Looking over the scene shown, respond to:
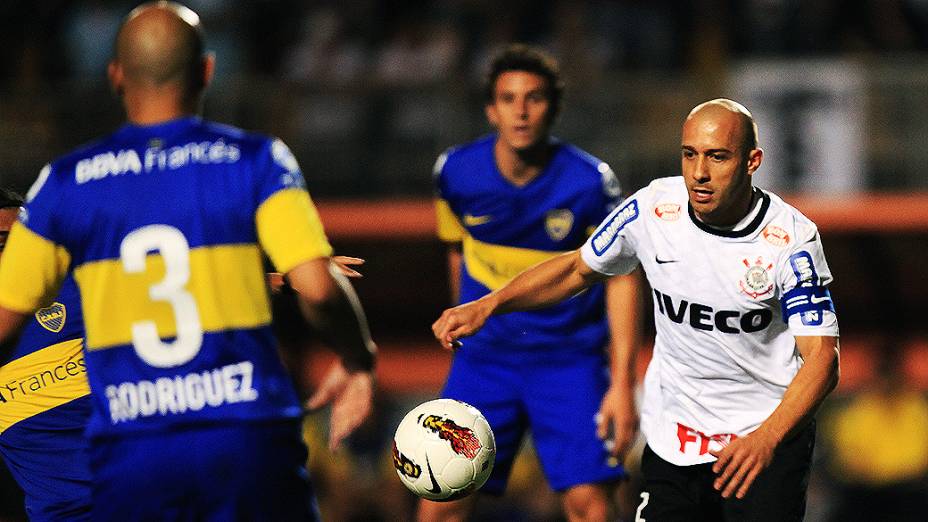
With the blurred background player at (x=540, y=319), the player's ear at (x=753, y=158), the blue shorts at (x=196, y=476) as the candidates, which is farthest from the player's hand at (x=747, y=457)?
the blurred background player at (x=540, y=319)

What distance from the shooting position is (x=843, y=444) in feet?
37.9

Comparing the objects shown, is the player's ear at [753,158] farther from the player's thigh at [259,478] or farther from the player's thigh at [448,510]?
the player's thigh at [448,510]

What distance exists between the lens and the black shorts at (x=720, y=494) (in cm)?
497

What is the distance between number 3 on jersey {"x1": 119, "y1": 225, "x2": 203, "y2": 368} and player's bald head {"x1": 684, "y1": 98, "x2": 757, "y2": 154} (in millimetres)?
1866

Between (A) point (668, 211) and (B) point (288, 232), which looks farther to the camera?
(A) point (668, 211)

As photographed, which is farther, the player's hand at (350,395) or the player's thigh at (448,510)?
the player's thigh at (448,510)

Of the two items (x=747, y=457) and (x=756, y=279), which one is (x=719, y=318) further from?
(x=747, y=457)

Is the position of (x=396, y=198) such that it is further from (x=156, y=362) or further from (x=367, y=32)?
(x=156, y=362)

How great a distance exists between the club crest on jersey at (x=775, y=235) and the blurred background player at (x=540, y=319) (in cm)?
144

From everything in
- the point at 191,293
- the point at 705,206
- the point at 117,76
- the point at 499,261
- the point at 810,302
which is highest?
the point at 117,76

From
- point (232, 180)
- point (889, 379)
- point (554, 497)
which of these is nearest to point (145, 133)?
point (232, 180)

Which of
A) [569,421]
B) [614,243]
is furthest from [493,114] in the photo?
[614,243]

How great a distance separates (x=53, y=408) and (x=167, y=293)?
1715mm

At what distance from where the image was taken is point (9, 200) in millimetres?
5219
